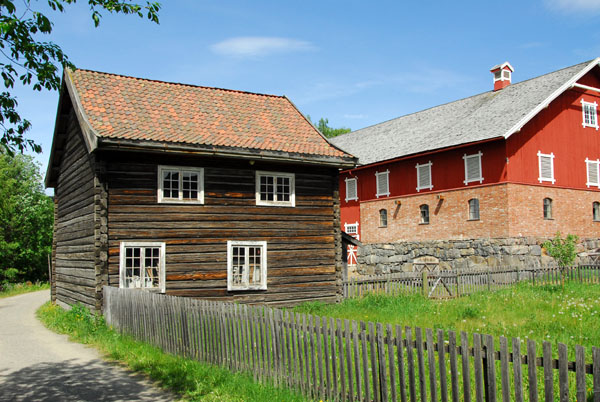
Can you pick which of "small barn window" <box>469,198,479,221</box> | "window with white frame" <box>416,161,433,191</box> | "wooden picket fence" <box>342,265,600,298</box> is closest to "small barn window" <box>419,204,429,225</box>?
"window with white frame" <box>416,161,433,191</box>

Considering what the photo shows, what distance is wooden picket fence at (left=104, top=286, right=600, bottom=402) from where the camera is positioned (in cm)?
520

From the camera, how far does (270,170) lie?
57.6 feet

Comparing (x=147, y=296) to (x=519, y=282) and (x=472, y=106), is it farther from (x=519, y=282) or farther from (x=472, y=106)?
(x=472, y=106)

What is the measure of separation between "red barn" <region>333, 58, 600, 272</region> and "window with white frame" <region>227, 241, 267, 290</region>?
1388 centimetres

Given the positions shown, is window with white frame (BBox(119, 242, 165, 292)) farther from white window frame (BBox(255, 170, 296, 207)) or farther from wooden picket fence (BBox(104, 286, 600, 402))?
wooden picket fence (BBox(104, 286, 600, 402))

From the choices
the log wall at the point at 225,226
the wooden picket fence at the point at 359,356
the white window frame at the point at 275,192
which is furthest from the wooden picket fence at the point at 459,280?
the wooden picket fence at the point at 359,356

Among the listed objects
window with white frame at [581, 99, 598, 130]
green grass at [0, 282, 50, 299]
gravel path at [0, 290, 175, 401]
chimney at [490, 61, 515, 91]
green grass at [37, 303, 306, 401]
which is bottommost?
green grass at [0, 282, 50, 299]

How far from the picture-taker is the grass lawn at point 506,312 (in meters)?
11.5

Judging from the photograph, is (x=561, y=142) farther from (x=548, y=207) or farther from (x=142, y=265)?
(x=142, y=265)

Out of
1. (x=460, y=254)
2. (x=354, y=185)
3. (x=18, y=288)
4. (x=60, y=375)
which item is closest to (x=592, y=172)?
(x=460, y=254)

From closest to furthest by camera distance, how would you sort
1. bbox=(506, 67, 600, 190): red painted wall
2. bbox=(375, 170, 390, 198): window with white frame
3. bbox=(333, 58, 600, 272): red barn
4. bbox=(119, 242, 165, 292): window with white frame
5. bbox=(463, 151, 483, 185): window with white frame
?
bbox=(119, 242, 165, 292): window with white frame → bbox=(333, 58, 600, 272): red barn → bbox=(506, 67, 600, 190): red painted wall → bbox=(463, 151, 483, 185): window with white frame → bbox=(375, 170, 390, 198): window with white frame

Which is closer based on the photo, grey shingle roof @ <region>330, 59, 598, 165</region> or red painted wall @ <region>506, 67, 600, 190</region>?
red painted wall @ <region>506, 67, 600, 190</region>

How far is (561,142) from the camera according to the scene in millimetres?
28422

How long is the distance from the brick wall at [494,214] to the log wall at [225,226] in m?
11.3
